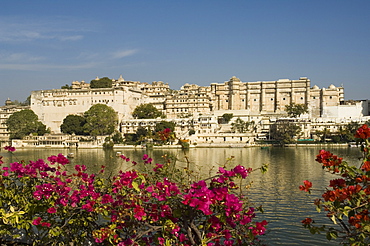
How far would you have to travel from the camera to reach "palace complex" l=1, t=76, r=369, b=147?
72669mm

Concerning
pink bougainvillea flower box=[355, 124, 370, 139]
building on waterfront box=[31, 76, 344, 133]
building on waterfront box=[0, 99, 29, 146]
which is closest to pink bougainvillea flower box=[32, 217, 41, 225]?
pink bougainvillea flower box=[355, 124, 370, 139]

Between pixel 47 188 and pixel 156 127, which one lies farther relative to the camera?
pixel 156 127

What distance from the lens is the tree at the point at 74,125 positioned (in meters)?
68.6

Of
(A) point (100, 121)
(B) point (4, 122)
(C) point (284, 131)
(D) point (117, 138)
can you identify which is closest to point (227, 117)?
(C) point (284, 131)

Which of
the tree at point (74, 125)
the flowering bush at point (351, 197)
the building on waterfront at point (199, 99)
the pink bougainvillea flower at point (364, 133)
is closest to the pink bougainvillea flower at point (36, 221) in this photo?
the flowering bush at point (351, 197)

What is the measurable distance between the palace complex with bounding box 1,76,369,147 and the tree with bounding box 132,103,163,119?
1.71 m

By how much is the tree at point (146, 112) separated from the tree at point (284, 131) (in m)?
20.2

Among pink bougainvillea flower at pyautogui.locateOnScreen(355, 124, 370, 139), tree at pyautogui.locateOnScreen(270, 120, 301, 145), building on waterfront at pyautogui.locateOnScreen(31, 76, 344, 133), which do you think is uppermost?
building on waterfront at pyautogui.locateOnScreen(31, 76, 344, 133)

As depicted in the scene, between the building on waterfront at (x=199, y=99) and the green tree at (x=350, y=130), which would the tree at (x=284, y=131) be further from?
the building on waterfront at (x=199, y=99)

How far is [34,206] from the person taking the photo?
764 centimetres

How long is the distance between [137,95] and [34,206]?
241ft

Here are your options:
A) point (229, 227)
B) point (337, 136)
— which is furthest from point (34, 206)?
point (337, 136)

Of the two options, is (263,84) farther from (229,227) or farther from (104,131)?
(229,227)

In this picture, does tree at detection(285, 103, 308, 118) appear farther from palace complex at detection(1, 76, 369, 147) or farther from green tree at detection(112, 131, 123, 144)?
green tree at detection(112, 131, 123, 144)
